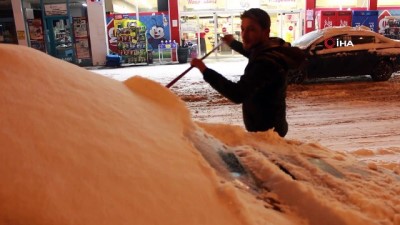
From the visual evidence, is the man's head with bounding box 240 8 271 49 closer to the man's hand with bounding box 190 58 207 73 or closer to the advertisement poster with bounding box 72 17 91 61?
the man's hand with bounding box 190 58 207 73

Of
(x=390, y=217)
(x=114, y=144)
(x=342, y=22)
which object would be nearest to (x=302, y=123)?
(x=390, y=217)

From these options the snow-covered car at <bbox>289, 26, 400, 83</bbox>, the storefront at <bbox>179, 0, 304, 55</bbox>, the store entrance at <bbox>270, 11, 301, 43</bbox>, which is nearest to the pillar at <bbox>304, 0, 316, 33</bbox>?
the storefront at <bbox>179, 0, 304, 55</bbox>

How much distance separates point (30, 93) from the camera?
5.10 ft

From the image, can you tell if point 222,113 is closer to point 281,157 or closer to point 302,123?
point 302,123

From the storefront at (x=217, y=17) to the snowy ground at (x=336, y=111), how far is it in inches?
347

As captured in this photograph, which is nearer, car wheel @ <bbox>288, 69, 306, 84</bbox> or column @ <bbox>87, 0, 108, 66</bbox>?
car wheel @ <bbox>288, 69, 306, 84</bbox>

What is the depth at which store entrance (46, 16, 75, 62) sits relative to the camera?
19.3 m

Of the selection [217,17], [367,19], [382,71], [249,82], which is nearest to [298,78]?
[382,71]

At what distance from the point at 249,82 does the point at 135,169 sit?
137cm

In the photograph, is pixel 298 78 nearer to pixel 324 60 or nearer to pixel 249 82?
pixel 324 60

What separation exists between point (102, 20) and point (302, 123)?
14645 millimetres

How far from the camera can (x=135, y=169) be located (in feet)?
4.60

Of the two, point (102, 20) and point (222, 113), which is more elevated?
point (102, 20)

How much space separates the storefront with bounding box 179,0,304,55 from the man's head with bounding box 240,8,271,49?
18.4 m
